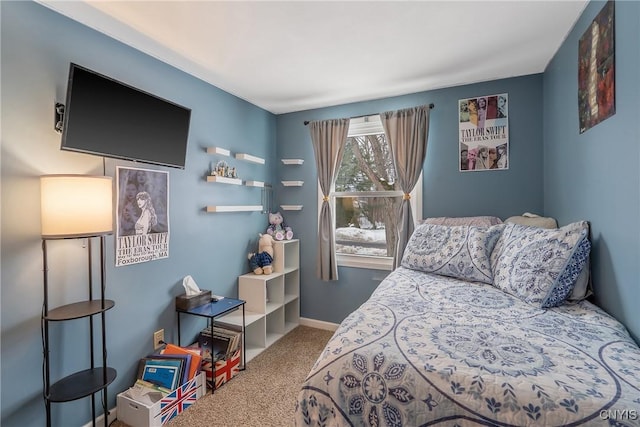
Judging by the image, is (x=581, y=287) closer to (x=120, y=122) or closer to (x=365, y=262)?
(x=365, y=262)

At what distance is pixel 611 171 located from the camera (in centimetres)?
136

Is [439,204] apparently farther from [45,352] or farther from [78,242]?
[45,352]

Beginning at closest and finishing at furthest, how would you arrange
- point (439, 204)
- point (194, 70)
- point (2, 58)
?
point (2, 58) → point (194, 70) → point (439, 204)

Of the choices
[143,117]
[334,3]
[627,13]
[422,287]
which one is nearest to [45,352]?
[143,117]

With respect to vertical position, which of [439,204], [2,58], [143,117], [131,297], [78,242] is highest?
[2,58]

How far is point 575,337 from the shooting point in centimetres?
109

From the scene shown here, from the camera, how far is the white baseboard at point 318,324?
321cm

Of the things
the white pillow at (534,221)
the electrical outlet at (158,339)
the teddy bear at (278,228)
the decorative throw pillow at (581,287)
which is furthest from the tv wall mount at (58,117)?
the white pillow at (534,221)

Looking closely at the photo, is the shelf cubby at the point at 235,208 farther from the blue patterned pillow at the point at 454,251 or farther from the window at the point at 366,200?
the blue patterned pillow at the point at 454,251

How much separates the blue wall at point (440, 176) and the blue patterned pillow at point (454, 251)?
545mm

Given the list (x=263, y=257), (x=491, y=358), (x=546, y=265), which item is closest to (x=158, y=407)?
(x=263, y=257)

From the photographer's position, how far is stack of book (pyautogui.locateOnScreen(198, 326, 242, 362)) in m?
2.27

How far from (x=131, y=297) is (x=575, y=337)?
94.4 inches

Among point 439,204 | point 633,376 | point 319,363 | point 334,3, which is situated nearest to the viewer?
point 633,376
